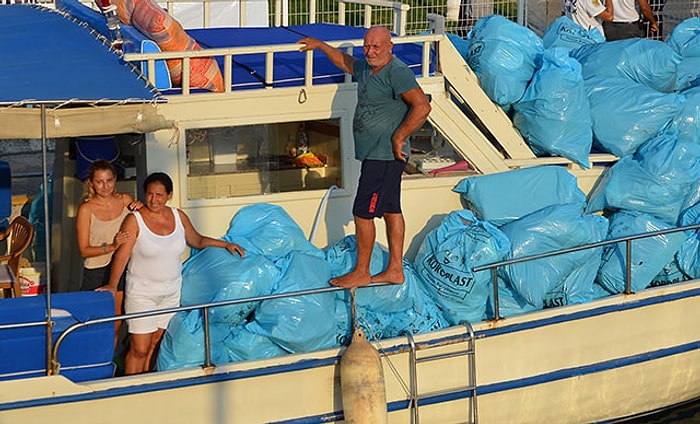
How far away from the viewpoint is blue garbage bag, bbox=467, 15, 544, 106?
760 cm

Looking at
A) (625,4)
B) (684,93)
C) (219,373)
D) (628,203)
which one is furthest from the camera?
(625,4)

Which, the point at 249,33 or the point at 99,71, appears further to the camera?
the point at 249,33

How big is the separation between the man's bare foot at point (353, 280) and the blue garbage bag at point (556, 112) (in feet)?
6.33

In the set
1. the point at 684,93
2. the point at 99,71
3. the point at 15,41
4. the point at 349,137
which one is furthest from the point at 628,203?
the point at 15,41

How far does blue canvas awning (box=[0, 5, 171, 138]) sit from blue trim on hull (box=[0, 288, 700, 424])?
55.7 inches

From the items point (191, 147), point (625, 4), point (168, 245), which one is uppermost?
point (625, 4)

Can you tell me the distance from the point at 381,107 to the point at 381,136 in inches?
6.7

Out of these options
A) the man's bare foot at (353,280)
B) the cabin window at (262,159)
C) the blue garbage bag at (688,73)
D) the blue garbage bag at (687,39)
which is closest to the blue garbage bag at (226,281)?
the man's bare foot at (353,280)

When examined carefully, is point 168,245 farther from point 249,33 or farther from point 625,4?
point 625,4

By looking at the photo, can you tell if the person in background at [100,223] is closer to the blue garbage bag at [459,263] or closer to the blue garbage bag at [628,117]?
the blue garbage bag at [459,263]

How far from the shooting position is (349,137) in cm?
711

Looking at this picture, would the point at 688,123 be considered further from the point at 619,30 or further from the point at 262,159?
the point at 619,30

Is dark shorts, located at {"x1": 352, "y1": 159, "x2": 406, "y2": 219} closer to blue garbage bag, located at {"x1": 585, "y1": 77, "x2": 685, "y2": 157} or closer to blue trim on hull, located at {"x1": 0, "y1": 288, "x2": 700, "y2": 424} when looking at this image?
blue trim on hull, located at {"x1": 0, "y1": 288, "x2": 700, "y2": 424}

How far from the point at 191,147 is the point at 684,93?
157 inches
